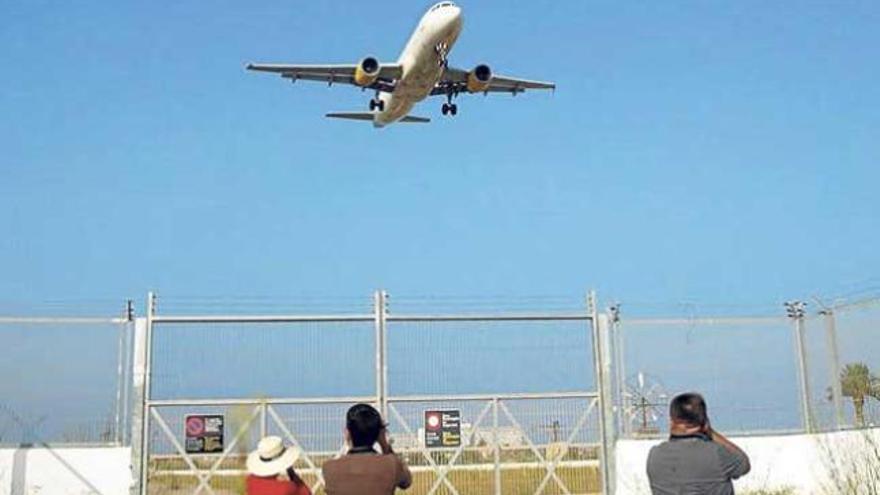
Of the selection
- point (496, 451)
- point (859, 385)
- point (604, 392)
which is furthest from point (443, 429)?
point (859, 385)

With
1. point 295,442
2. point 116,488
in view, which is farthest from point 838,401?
point 116,488

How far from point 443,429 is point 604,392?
2.31 m

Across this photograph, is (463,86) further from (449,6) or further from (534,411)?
(534,411)

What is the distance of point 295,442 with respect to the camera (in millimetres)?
13352

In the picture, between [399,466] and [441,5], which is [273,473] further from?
[441,5]

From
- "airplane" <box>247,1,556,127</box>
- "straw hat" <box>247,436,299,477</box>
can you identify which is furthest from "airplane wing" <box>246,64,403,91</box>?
"straw hat" <box>247,436,299,477</box>

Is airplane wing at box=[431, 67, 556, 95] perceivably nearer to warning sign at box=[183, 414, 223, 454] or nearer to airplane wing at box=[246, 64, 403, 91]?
airplane wing at box=[246, 64, 403, 91]

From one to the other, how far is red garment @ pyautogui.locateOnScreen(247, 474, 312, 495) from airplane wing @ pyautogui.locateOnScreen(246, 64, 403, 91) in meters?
24.5

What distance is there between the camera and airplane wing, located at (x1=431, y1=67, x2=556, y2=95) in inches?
1227

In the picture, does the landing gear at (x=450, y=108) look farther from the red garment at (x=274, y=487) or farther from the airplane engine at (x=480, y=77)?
the red garment at (x=274, y=487)

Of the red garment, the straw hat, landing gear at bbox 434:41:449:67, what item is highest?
landing gear at bbox 434:41:449:67

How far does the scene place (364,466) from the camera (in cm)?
548

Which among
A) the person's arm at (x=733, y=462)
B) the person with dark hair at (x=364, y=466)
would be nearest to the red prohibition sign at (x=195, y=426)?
the person with dark hair at (x=364, y=466)

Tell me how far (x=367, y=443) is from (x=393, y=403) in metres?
7.94
